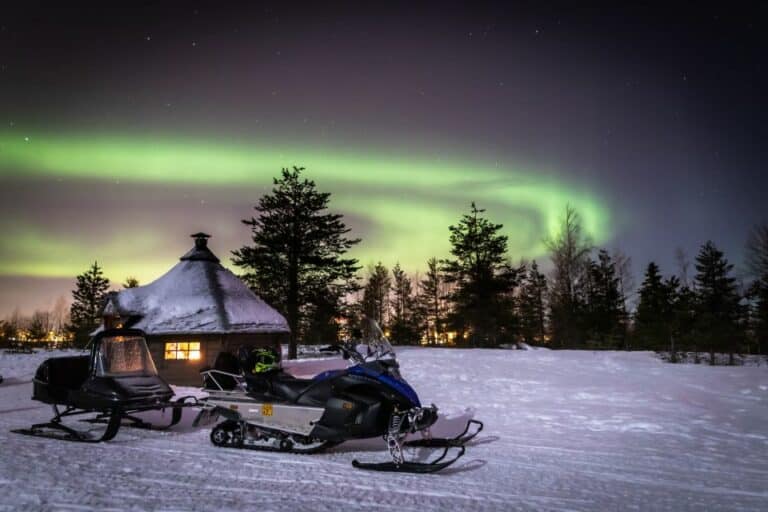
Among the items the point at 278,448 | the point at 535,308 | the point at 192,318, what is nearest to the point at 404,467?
the point at 278,448

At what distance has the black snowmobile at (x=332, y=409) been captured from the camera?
666cm

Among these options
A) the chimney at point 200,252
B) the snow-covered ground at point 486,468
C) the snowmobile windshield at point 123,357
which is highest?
the chimney at point 200,252

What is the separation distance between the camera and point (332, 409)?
23.1 feet

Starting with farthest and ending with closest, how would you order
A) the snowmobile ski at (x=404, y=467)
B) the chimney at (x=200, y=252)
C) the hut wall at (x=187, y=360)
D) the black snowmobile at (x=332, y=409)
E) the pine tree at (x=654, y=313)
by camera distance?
the pine tree at (x=654, y=313)
the chimney at (x=200, y=252)
the hut wall at (x=187, y=360)
the black snowmobile at (x=332, y=409)
the snowmobile ski at (x=404, y=467)

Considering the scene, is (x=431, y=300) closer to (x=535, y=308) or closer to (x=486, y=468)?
(x=535, y=308)

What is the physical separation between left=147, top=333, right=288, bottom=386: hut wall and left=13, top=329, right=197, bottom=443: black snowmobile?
968 centimetres

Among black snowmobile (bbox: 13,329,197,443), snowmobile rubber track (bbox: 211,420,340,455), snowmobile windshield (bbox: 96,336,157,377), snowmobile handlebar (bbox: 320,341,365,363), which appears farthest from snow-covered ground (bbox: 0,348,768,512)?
snowmobile handlebar (bbox: 320,341,365,363)

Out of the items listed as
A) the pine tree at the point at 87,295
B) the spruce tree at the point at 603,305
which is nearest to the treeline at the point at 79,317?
the pine tree at the point at 87,295

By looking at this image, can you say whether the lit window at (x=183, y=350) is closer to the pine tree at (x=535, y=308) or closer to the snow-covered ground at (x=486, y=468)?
the snow-covered ground at (x=486, y=468)

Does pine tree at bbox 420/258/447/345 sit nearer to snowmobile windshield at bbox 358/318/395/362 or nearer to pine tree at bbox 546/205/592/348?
pine tree at bbox 546/205/592/348

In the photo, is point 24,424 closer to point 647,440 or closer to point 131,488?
point 131,488

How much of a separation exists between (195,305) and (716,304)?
34215mm

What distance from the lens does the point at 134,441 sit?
8.10 metres

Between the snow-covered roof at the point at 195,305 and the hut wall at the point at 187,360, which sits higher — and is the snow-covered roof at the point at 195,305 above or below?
above
